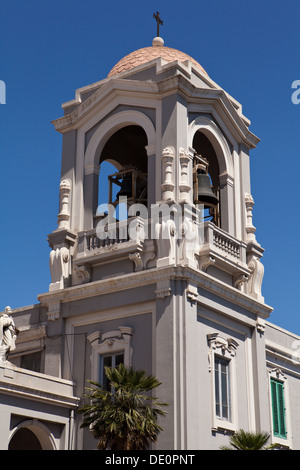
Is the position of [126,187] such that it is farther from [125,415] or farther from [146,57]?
[125,415]

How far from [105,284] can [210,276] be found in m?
3.07

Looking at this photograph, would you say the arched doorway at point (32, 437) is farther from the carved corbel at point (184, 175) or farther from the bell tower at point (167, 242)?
the carved corbel at point (184, 175)

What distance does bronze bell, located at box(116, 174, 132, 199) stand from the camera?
2740cm

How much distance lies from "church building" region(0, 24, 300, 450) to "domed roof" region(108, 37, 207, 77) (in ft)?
0.25

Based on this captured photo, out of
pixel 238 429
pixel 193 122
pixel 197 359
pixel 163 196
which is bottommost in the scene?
pixel 238 429

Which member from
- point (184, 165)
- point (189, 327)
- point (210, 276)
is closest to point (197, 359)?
point (189, 327)

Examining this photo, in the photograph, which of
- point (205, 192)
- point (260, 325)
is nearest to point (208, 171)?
point (205, 192)

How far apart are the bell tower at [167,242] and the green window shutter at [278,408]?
2580 mm

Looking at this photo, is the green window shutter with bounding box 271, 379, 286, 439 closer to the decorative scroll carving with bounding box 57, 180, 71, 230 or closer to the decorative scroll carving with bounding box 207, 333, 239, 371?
the decorative scroll carving with bounding box 207, 333, 239, 371

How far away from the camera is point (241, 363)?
82.6 ft

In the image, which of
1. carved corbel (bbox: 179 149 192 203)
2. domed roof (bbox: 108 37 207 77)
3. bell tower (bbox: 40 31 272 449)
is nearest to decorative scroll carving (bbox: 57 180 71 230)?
bell tower (bbox: 40 31 272 449)

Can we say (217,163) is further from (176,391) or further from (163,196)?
(176,391)

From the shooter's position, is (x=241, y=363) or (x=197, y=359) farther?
(x=241, y=363)

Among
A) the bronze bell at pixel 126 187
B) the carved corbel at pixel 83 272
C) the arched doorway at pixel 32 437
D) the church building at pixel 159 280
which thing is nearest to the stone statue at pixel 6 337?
the church building at pixel 159 280
